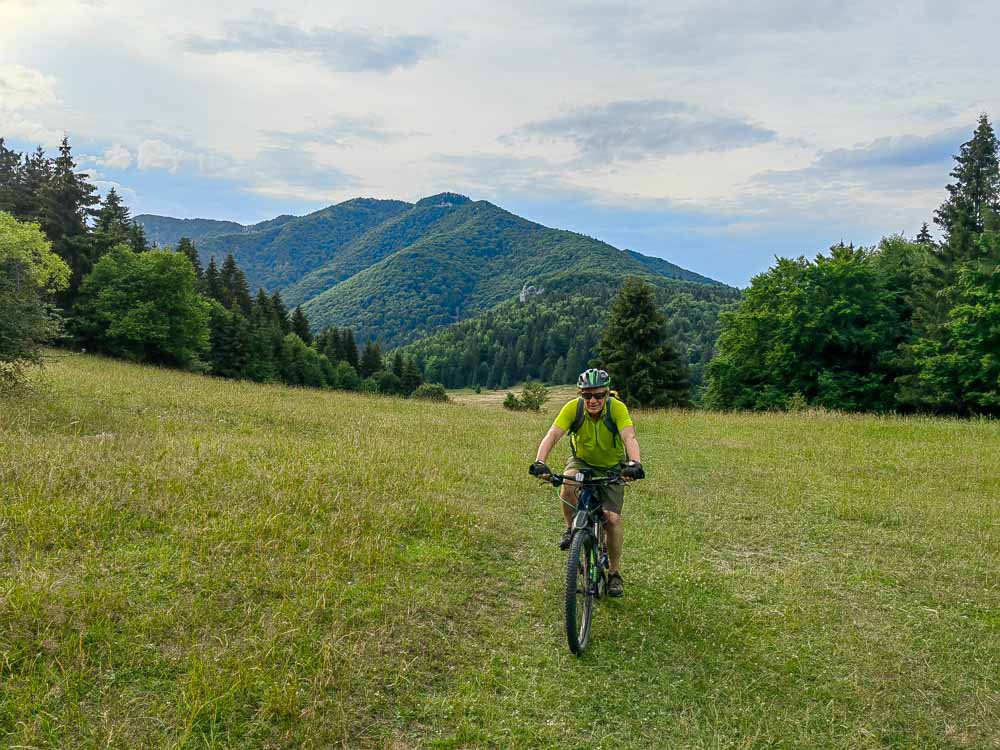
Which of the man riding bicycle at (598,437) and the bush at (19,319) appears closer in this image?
the man riding bicycle at (598,437)

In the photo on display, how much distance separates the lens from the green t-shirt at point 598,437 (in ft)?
20.1

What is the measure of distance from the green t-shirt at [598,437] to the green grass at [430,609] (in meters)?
1.73

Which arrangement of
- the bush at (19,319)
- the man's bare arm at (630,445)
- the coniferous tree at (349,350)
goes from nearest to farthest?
the man's bare arm at (630,445)
the bush at (19,319)
the coniferous tree at (349,350)

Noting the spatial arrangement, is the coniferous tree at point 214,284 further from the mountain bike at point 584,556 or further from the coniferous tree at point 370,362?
the mountain bike at point 584,556

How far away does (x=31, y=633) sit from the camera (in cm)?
432

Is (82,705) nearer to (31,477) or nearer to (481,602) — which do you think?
(481,602)

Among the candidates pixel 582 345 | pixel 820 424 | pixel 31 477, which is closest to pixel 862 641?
pixel 31 477

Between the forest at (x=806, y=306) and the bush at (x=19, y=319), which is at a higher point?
the forest at (x=806, y=306)

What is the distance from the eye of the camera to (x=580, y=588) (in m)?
5.63

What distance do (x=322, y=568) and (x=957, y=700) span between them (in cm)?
599

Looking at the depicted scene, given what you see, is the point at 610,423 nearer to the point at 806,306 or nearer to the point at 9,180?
the point at 806,306

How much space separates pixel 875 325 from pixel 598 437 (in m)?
38.4

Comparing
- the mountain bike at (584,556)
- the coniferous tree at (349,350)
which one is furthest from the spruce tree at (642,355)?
the coniferous tree at (349,350)

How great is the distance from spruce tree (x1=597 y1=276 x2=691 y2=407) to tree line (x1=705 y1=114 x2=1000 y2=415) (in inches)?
232
